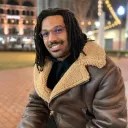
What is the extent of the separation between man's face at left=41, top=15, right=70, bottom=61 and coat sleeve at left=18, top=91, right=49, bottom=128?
41cm

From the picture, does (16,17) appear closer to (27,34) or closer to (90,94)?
(27,34)

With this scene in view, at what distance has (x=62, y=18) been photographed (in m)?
2.00

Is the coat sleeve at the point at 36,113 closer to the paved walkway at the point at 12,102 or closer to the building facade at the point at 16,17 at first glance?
the paved walkway at the point at 12,102

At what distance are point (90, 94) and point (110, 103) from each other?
13 centimetres

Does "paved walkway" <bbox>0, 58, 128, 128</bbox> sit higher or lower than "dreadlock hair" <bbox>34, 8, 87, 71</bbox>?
lower

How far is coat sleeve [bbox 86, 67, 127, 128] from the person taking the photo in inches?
72.3

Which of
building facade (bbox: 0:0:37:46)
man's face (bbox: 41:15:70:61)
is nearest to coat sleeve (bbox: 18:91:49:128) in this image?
man's face (bbox: 41:15:70:61)

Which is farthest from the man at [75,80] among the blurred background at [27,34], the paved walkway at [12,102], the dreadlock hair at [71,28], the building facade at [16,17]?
the building facade at [16,17]

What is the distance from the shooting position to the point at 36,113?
227 cm

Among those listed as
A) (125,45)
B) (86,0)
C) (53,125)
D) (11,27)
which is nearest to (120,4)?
(125,45)

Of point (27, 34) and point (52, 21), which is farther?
point (27, 34)

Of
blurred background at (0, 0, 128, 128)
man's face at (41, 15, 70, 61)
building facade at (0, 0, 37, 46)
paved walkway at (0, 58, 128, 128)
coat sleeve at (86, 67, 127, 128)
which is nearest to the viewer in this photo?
coat sleeve at (86, 67, 127, 128)

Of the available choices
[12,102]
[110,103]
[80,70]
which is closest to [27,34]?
[12,102]

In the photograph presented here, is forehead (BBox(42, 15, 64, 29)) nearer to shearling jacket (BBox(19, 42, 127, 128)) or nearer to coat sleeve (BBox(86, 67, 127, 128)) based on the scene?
shearling jacket (BBox(19, 42, 127, 128))
